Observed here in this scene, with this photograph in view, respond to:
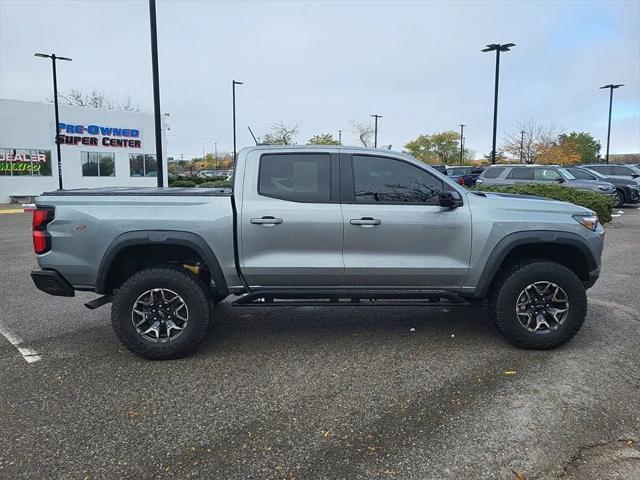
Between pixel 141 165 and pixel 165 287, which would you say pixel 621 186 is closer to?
pixel 165 287

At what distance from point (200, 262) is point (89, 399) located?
4.75ft

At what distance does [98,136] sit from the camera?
30.2 meters

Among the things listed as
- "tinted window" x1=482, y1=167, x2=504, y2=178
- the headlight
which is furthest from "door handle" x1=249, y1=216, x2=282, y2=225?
"tinted window" x1=482, y1=167, x2=504, y2=178

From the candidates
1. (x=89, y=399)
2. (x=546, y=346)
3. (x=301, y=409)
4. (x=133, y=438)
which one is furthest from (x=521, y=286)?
(x=89, y=399)

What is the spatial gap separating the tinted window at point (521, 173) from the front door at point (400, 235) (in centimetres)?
1483

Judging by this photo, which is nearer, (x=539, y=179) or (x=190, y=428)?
(x=190, y=428)

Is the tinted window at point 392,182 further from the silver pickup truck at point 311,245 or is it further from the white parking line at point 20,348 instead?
the white parking line at point 20,348

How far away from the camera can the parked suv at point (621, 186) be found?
2004 cm

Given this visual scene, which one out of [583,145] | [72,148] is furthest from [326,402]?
[583,145]

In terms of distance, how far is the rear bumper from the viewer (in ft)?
14.6

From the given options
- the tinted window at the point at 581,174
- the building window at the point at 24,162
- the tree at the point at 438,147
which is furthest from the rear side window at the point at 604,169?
the tree at the point at 438,147

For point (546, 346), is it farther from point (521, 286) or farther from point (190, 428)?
point (190, 428)

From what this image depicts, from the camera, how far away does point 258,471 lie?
289 centimetres

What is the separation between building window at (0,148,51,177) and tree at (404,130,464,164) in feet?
188
